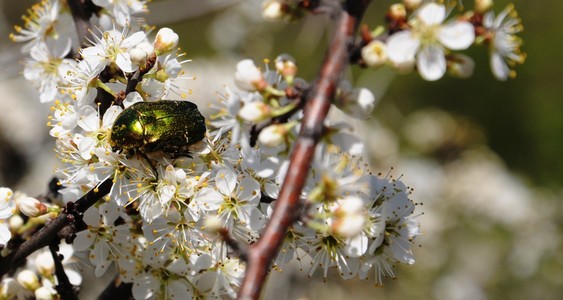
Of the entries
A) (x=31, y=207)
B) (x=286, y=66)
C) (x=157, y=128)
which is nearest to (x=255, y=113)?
(x=286, y=66)

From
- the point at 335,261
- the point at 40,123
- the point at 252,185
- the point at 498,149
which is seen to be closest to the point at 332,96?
the point at 252,185

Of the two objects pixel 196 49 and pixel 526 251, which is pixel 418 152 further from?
pixel 196 49

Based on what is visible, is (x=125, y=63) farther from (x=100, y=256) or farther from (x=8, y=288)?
(x=8, y=288)

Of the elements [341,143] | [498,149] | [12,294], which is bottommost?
[498,149]

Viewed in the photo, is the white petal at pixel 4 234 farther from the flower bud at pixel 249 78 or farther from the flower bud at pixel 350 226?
the flower bud at pixel 350 226

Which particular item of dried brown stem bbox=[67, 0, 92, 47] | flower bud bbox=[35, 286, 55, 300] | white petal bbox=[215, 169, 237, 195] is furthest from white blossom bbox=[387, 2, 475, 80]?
flower bud bbox=[35, 286, 55, 300]
